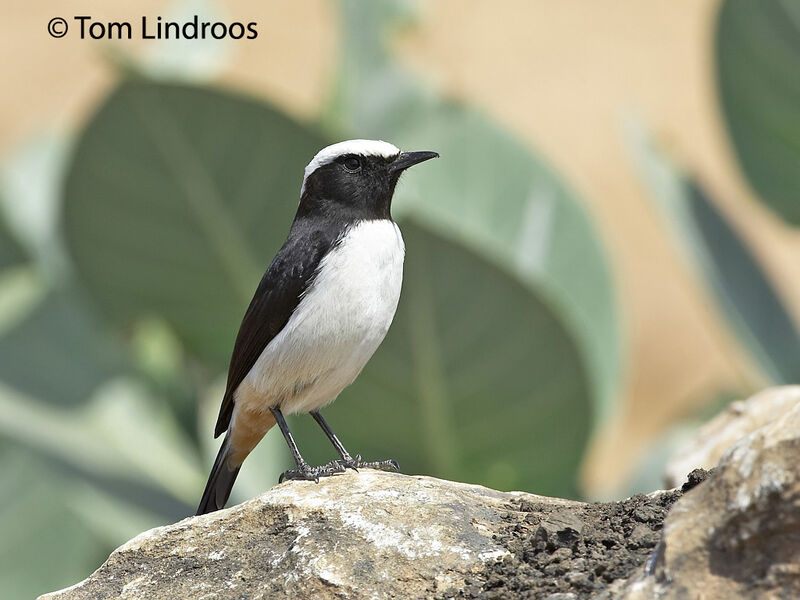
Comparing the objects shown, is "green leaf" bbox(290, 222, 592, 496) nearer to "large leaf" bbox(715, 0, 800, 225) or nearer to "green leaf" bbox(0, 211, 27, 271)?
"large leaf" bbox(715, 0, 800, 225)

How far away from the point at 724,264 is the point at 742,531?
5323mm

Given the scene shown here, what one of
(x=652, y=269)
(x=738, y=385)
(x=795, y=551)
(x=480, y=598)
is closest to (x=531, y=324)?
(x=480, y=598)

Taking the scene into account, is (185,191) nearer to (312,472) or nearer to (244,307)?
(244,307)

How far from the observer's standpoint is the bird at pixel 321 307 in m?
4.64

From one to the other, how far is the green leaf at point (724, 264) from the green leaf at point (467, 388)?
1660 millimetres

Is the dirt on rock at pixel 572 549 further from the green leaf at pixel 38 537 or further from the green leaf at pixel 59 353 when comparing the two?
the green leaf at pixel 59 353

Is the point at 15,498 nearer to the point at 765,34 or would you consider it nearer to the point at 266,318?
the point at 266,318

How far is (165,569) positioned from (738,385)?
6895 millimetres

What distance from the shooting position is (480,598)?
122 inches

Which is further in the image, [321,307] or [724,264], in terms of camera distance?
[724,264]

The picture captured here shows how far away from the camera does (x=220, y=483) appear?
5016 mm

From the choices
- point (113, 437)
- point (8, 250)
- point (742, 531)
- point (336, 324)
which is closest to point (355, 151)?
point (336, 324)

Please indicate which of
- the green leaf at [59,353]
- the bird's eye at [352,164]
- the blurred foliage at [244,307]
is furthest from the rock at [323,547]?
the green leaf at [59,353]

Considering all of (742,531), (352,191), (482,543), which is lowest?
(742,531)
